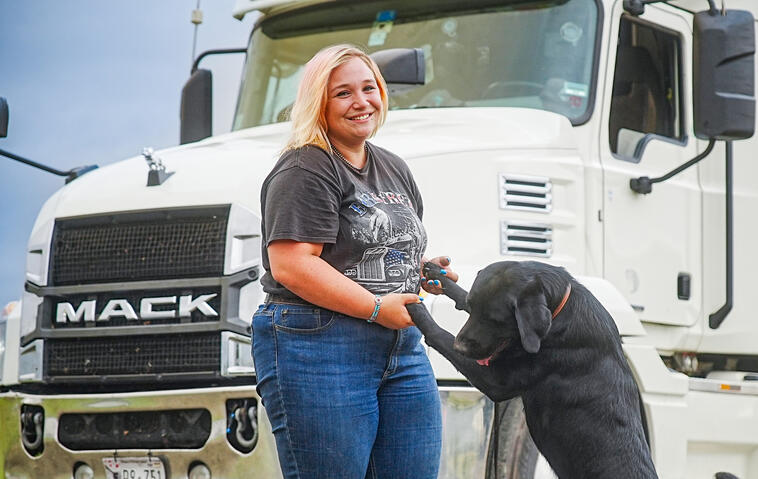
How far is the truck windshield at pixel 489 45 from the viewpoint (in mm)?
6395

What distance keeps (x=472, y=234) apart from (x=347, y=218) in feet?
6.57

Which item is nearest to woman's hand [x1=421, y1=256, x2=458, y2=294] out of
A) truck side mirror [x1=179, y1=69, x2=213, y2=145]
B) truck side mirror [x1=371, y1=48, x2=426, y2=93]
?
truck side mirror [x1=371, y1=48, x2=426, y2=93]

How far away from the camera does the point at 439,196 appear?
5812 mm

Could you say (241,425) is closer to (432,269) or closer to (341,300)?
(432,269)

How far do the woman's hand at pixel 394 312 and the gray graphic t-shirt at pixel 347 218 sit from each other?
0.25 feet

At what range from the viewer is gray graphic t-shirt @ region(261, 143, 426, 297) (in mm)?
3809

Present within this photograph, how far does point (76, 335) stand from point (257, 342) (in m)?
2.11

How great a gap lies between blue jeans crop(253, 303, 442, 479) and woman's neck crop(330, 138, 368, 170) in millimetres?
481

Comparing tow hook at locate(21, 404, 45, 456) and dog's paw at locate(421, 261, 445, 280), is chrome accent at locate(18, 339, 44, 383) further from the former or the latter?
dog's paw at locate(421, 261, 445, 280)

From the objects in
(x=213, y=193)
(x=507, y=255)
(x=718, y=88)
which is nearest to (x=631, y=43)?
(x=718, y=88)

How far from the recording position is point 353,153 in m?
4.06

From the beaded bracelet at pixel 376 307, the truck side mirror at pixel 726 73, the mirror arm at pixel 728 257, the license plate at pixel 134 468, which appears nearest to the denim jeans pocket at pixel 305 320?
the beaded bracelet at pixel 376 307

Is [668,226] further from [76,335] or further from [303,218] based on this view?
[303,218]

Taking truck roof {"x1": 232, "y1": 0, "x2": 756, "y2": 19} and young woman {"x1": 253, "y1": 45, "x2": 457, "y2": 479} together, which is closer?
young woman {"x1": 253, "y1": 45, "x2": 457, "y2": 479}
